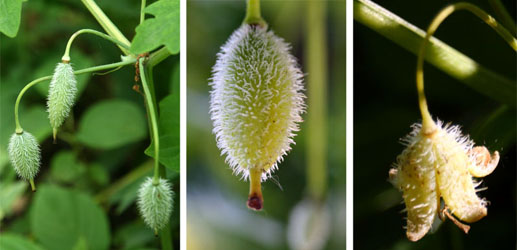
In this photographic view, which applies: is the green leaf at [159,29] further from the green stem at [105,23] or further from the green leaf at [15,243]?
the green leaf at [15,243]

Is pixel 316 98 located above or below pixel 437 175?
above

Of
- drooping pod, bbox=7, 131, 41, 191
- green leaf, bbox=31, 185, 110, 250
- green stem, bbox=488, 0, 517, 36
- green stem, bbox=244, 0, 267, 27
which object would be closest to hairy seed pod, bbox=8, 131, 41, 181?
drooping pod, bbox=7, 131, 41, 191

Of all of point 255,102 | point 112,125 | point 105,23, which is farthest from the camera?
point 112,125

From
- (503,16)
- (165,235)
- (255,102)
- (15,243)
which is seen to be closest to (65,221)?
(15,243)

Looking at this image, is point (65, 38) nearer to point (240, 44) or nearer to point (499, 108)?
point (240, 44)

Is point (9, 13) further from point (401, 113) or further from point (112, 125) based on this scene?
point (401, 113)

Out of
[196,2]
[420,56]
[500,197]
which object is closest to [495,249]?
[500,197]

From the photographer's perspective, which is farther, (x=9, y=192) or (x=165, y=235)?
(x=9, y=192)
